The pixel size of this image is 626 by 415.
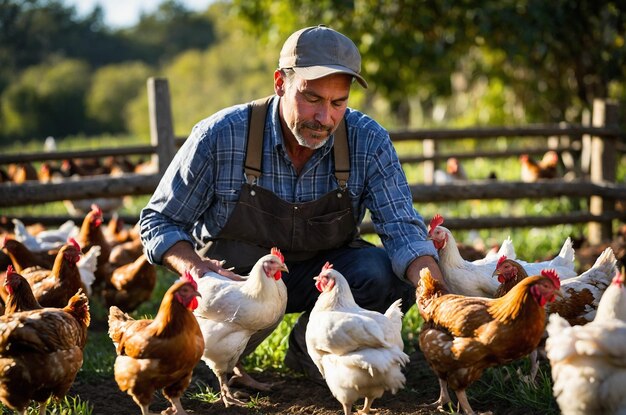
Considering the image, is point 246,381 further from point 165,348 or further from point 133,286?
point 133,286

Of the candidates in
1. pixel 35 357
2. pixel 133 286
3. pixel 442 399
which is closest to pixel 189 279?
pixel 35 357

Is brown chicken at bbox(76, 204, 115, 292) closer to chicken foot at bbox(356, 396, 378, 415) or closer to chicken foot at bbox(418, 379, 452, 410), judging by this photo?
chicken foot at bbox(356, 396, 378, 415)

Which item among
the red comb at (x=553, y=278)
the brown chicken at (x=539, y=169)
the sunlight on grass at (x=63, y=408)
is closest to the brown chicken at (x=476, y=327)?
the red comb at (x=553, y=278)

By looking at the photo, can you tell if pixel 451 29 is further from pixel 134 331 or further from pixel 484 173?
pixel 134 331

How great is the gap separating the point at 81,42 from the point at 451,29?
128ft

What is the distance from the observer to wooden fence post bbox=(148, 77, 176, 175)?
295 inches

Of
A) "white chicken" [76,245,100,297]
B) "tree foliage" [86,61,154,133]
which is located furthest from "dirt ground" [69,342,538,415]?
"tree foliage" [86,61,154,133]

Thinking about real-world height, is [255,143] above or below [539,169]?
above

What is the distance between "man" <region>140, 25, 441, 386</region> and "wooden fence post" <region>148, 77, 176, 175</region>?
3.03m

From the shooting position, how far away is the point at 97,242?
21.8 ft

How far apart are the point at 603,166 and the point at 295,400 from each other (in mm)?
5447

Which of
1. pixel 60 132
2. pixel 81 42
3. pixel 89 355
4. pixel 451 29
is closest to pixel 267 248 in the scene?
pixel 89 355

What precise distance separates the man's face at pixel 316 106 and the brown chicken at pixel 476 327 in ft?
2.98

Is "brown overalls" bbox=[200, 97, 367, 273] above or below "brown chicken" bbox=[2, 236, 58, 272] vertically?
above
